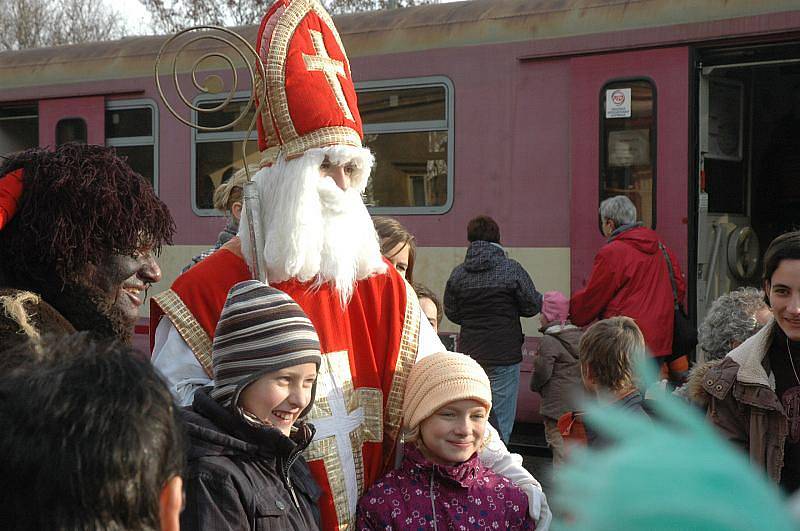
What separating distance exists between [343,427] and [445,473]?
29 cm

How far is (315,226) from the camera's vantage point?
2.72 m

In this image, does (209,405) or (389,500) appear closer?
(209,405)

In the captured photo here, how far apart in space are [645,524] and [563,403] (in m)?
4.89

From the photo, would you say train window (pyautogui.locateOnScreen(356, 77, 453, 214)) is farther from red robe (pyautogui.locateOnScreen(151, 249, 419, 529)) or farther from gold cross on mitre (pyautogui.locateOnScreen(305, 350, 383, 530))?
gold cross on mitre (pyautogui.locateOnScreen(305, 350, 383, 530))

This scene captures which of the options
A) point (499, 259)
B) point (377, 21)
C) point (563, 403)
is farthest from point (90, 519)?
point (377, 21)

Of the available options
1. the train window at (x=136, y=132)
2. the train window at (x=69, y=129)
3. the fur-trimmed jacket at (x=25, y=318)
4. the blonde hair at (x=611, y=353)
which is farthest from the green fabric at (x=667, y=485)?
the train window at (x=69, y=129)

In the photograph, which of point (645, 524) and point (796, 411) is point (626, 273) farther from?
point (645, 524)

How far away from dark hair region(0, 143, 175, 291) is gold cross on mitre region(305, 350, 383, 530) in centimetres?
64

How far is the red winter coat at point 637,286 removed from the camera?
6.03m

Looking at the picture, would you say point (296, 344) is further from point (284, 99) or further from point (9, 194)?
point (284, 99)

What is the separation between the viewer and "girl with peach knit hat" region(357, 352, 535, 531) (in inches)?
101

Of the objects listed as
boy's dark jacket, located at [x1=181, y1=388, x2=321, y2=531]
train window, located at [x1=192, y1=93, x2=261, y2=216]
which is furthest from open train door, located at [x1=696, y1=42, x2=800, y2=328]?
boy's dark jacket, located at [x1=181, y1=388, x2=321, y2=531]

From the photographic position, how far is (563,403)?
18.3 feet

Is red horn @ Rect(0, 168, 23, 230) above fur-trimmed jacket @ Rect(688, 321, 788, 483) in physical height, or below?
above
